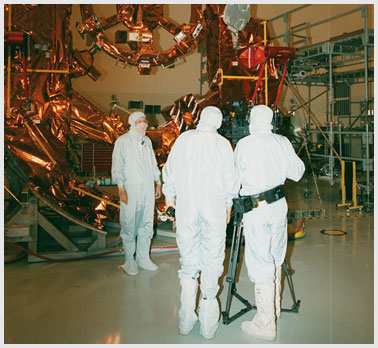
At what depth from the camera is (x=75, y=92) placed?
15.2 feet

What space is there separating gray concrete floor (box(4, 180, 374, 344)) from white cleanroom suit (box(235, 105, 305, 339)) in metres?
0.20

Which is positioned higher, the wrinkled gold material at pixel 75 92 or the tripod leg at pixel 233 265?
the wrinkled gold material at pixel 75 92

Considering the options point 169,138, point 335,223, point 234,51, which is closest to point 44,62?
point 169,138

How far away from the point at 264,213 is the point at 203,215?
39 centimetres

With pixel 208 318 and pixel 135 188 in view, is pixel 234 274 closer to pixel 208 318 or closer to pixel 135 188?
pixel 208 318

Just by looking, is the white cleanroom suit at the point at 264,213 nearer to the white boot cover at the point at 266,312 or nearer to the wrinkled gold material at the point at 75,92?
the white boot cover at the point at 266,312

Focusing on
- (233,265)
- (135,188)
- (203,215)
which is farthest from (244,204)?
(135,188)

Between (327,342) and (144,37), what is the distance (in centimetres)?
396

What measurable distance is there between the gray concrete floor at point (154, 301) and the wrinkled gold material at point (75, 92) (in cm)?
100

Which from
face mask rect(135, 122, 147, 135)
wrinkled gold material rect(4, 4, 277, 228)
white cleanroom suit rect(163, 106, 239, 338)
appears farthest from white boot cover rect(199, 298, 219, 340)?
wrinkled gold material rect(4, 4, 277, 228)

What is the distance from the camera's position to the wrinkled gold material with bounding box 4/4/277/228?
168 inches

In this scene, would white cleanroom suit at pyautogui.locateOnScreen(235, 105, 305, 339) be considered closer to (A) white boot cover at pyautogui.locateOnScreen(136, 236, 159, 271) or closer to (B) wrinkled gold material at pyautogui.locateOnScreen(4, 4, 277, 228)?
(A) white boot cover at pyautogui.locateOnScreen(136, 236, 159, 271)

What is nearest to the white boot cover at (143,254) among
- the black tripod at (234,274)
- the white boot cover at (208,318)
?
the black tripod at (234,274)

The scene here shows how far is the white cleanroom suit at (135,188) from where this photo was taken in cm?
365
